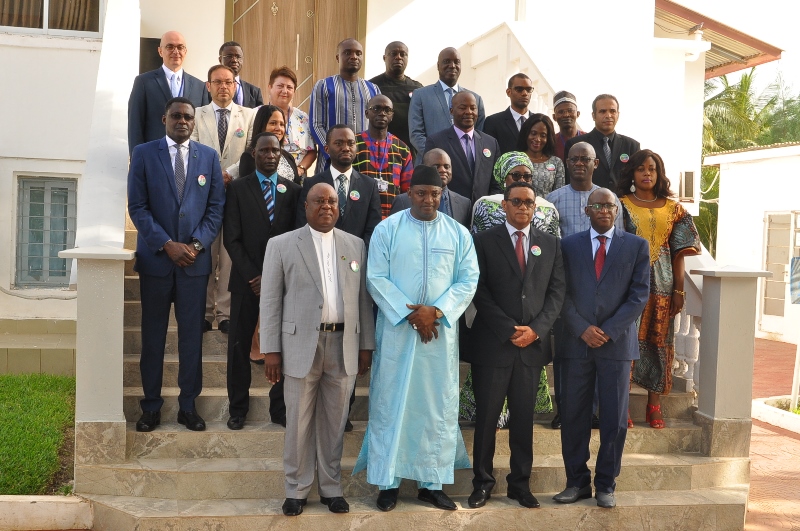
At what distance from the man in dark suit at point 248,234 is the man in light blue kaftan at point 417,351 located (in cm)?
88

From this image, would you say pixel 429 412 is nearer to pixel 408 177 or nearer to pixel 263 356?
pixel 263 356

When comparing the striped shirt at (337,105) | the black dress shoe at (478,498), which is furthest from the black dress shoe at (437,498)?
the striped shirt at (337,105)

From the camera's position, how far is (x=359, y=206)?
611cm

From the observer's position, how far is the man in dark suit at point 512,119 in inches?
295

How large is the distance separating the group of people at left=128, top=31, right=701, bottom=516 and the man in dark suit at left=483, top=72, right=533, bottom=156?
93 centimetres

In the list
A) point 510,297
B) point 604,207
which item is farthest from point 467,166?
point 510,297

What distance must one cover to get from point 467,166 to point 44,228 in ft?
19.0

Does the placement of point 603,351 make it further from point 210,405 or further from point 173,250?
point 173,250

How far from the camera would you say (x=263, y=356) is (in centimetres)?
554

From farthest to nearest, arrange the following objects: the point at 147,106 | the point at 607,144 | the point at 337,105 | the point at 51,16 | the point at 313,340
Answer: the point at 51,16 → the point at 337,105 → the point at 607,144 → the point at 147,106 → the point at 313,340

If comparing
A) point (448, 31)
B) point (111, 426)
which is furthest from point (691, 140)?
point (111, 426)

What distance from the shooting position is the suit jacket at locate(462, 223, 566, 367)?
5551 millimetres

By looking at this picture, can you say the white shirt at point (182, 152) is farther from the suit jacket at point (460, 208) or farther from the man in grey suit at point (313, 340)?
the suit jacket at point (460, 208)

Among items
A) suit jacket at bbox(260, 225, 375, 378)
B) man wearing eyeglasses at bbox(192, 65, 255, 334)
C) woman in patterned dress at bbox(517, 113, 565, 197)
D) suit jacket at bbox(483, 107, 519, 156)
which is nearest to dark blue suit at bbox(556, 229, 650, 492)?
woman in patterned dress at bbox(517, 113, 565, 197)
